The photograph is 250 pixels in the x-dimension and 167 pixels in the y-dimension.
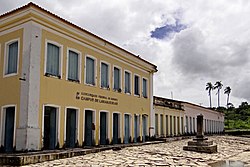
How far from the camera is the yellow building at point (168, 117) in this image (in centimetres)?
2668

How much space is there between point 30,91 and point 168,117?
58.7 feet

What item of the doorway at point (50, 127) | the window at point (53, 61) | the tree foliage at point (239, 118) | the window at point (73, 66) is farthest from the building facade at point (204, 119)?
the doorway at point (50, 127)

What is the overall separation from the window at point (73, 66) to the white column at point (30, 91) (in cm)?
211

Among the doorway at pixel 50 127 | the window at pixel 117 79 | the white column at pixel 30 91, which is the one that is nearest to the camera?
the white column at pixel 30 91

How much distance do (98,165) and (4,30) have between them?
26.0 ft

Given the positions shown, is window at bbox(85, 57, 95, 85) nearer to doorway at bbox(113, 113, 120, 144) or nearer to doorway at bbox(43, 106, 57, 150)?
doorway at bbox(43, 106, 57, 150)

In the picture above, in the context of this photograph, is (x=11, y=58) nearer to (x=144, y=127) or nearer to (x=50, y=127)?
(x=50, y=127)

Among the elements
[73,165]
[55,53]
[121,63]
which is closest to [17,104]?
[55,53]

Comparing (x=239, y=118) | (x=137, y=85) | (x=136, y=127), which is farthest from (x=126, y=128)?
(x=239, y=118)

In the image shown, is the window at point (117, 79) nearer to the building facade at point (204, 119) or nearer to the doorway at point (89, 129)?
the doorway at point (89, 129)

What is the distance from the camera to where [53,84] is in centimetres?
1431

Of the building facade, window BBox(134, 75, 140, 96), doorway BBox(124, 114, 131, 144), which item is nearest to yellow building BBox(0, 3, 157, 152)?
doorway BBox(124, 114, 131, 144)

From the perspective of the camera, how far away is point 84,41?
54.2 ft

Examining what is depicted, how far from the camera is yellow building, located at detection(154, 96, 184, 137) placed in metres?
26.7
